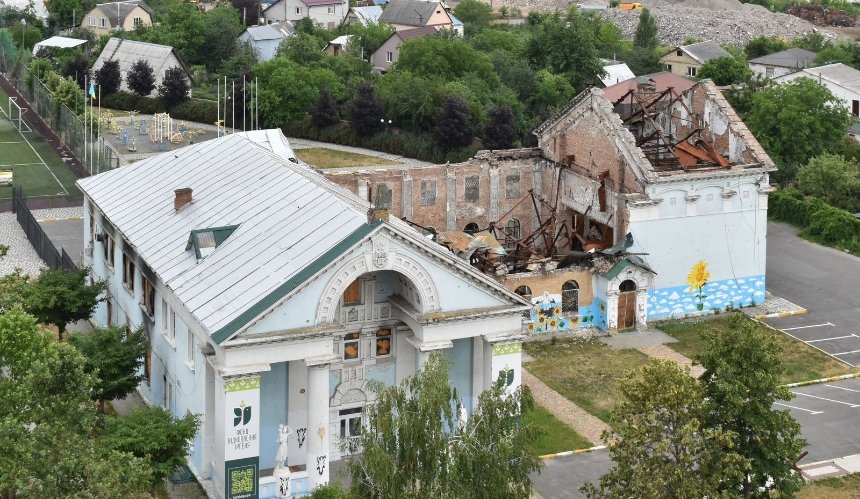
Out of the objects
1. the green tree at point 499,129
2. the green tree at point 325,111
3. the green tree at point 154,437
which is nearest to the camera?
the green tree at point 154,437

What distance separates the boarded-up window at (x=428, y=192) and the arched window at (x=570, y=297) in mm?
10251

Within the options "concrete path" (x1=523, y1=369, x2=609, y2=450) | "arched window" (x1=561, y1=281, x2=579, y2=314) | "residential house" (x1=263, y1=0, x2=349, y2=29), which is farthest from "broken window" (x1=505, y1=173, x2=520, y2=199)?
"residential house" (x1=263, y1=0, x2=349, y2=29)

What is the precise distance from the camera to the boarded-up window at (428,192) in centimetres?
6900

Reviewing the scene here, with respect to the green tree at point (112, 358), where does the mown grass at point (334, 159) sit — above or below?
above

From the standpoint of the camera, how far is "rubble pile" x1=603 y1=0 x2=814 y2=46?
144 meters

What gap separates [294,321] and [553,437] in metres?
11.8

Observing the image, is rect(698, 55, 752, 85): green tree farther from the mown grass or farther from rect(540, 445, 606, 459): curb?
rect(540, 445, 606, 459): curb

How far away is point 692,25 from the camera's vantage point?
147125 mm

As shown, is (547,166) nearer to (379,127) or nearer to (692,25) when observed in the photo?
(379,127)

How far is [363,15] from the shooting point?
138m

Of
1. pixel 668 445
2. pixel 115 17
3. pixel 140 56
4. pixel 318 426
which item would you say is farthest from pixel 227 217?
pixel 115 17

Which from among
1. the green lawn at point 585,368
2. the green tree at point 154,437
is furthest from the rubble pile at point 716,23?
the green tree at point 154,437

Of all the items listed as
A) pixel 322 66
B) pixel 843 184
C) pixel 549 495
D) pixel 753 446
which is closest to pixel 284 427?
pixel 549 495

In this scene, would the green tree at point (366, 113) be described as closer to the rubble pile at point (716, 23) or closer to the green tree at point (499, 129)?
the green tree at point (499, 129)
